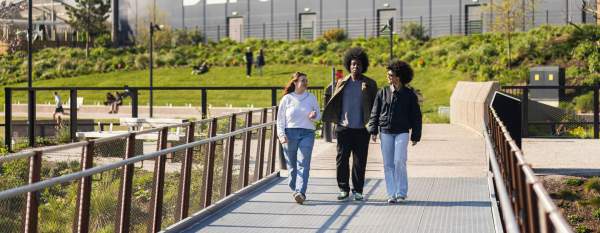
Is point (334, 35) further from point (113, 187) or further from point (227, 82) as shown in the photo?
point (113, 187)

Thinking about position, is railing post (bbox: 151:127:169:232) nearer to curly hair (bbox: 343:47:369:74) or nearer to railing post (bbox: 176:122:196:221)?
railing post (bbox: 176:122:196:221)

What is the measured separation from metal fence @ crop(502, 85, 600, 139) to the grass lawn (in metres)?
8.05

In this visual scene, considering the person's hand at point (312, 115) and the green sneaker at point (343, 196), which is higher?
the person's hand at point (312, 115)

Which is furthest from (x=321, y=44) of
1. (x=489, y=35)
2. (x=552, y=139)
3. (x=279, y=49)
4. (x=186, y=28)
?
(x=552, y=139)

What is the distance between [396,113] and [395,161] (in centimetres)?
57

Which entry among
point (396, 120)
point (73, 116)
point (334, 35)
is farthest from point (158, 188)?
point (334, 35)

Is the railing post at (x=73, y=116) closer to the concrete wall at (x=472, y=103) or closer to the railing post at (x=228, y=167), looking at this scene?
the concrete wall at (x=472, y=103)

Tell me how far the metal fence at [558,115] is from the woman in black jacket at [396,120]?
13486 millimetres

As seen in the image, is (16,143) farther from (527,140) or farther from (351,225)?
(351,225)

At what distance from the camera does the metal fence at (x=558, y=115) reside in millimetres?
26078

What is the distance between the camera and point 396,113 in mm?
12352

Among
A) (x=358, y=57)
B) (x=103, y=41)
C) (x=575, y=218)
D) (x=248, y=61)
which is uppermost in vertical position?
(x=103, y=41)

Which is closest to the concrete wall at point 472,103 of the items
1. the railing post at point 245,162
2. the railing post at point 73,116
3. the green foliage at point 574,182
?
the green foliage at point 574,182

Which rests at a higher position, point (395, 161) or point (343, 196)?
point (395, 161)
